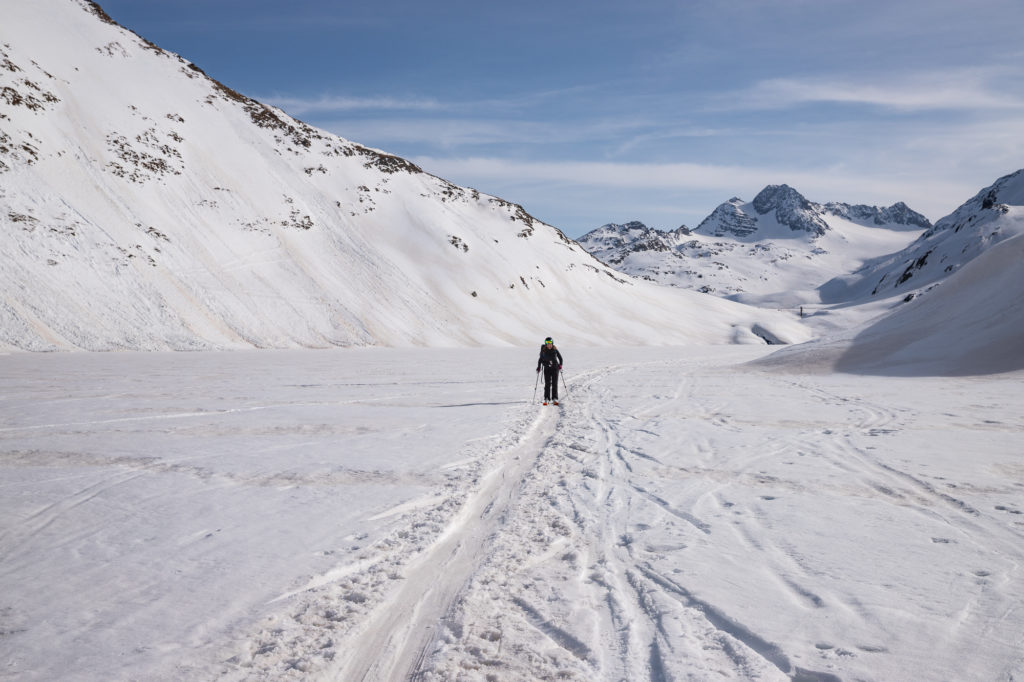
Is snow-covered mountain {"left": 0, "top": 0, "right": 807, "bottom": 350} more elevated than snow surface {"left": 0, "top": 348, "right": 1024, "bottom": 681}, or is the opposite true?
snow-covered mountain {"left": 0, "top": 0, "right": 807, "bottom": 350}

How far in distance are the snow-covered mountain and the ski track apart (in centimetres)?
3724

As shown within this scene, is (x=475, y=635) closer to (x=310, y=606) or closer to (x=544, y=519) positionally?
(x=310, y=606)

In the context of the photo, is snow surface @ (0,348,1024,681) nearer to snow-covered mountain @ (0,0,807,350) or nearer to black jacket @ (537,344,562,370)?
black jacket @ (537,344,562,370)

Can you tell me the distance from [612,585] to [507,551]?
3.58 ft

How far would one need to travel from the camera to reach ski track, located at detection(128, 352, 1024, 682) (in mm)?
3596

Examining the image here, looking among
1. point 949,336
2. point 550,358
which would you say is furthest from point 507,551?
point 949,336

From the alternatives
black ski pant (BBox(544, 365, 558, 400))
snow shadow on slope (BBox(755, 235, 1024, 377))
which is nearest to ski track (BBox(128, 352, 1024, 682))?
black ski pant (BBox(544, 365, 558, 400))

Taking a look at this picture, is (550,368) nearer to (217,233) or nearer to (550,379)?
(550,379)

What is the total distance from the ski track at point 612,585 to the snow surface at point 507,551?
0.08ft

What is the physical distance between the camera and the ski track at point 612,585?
11.8ft

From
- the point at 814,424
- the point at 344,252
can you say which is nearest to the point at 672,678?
the point at 814,424

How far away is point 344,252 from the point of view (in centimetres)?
6812

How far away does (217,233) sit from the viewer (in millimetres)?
57250

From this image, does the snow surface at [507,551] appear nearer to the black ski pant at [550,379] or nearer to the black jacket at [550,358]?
the black ski pant at [550,379]
